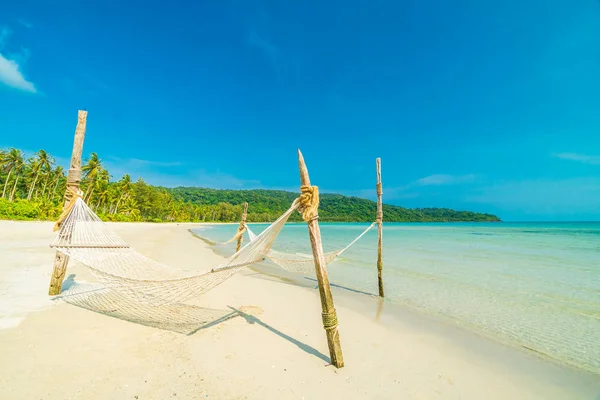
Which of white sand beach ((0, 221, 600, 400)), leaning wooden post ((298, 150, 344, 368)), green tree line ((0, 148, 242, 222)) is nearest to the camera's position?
white sand beach ((0, 221, 600, 400))

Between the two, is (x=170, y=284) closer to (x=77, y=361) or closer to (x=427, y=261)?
(x=77, y=361)

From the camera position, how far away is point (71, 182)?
383 centimetres

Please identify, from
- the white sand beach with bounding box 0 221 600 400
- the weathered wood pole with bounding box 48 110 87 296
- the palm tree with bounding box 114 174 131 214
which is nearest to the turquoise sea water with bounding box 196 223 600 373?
the white sand beach with bounding box 0 221 600 400

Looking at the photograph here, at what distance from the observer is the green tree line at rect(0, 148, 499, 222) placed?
82.6ft

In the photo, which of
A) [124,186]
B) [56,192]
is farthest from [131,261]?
[56,192]

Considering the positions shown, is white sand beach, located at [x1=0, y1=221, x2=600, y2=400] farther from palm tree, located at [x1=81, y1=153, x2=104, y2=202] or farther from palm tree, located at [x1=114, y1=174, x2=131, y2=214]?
palm tree, located at [x1=114, y1=174, x2=131, y2=214]

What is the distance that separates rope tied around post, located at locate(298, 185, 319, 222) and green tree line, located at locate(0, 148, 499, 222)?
24.5 meters

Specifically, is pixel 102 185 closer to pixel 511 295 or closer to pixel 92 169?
pixel 92 169

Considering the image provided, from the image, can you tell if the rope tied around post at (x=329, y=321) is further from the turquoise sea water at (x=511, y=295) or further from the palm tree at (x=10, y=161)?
the palm tree at (x=10, y=161)

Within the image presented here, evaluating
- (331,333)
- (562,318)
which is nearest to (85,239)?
(331,333)

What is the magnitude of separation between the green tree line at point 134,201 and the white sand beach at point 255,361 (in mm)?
22592

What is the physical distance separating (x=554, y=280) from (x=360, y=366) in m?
7.19

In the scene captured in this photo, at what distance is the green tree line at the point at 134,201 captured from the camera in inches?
992

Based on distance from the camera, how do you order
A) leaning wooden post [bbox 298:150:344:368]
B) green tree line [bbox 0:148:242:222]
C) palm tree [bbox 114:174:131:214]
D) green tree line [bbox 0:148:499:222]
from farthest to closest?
palm tree [bbox 114:174:131:214] < green tree line [bbox 0:148:499:222] < green tree line [bbox 0:148:242:222] < leaning wooden post [bbox 298:150:344:368]
